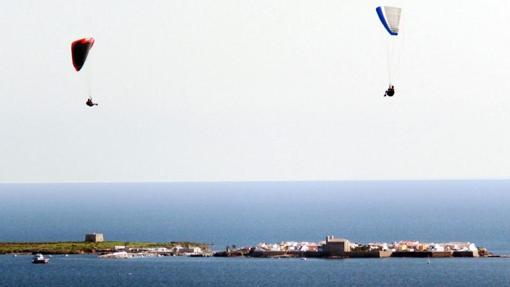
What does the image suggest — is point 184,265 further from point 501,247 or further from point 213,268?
point 501,247

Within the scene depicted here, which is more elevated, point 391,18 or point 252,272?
point 391,18

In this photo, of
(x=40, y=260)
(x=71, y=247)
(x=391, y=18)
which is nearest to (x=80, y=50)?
(x=391, y=18)

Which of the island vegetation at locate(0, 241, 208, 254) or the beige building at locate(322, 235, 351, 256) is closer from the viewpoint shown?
the beige building at locate(322, 235, 351, 256)

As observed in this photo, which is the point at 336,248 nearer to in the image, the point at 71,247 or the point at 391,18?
the point at 71,247

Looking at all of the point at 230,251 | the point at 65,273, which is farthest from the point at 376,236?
the point at 65,273

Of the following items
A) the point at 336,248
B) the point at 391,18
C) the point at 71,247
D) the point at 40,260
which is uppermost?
the point at 391,18

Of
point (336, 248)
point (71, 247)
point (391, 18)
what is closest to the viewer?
point (391, 18)

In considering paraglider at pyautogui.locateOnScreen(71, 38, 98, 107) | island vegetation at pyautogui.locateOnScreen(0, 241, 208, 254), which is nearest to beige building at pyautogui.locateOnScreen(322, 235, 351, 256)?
island vegetation at pyautogui.locateOnScreen(0, 241, 208, 254)

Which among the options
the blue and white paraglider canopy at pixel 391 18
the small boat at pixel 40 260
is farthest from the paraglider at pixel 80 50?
the small boat at pixel 40 260

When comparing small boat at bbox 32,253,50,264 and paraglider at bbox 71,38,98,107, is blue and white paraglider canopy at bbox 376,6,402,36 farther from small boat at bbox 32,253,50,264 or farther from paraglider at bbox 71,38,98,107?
small boat at bbox 32,253,50,264
